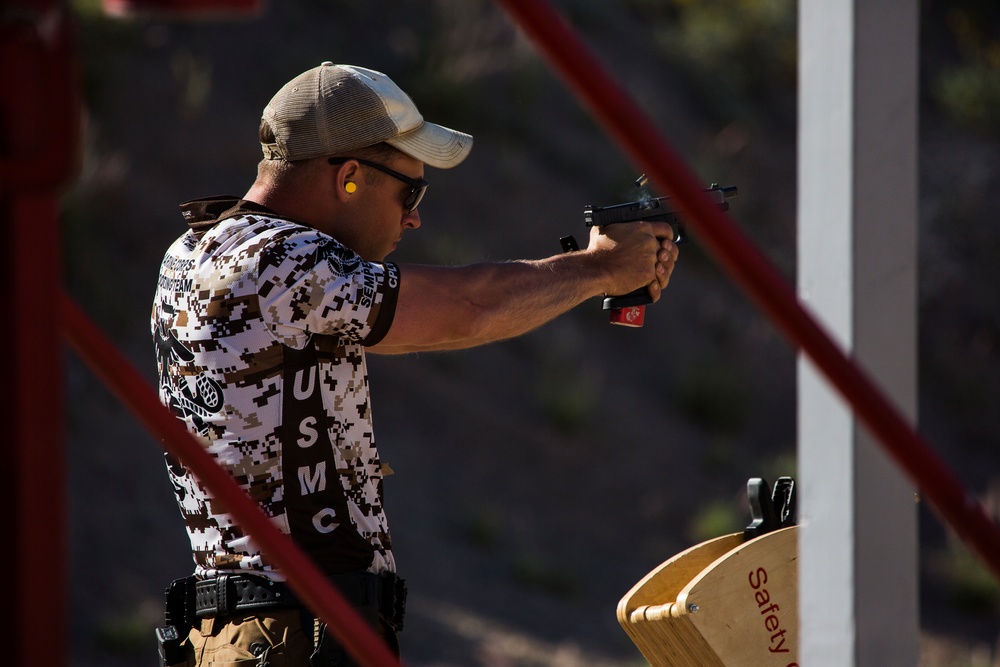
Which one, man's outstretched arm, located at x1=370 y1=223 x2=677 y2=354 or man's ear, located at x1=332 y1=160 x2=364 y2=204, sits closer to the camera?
man's outstretched arm, located at x1=370 y1=223 x2=677 y2=354

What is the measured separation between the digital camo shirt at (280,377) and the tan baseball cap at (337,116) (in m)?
0.23

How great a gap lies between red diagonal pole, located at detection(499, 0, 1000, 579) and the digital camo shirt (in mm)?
1046

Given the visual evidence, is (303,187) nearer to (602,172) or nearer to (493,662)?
(493,662)

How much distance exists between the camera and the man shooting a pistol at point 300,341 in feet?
8.05

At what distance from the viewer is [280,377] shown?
8.11 ft

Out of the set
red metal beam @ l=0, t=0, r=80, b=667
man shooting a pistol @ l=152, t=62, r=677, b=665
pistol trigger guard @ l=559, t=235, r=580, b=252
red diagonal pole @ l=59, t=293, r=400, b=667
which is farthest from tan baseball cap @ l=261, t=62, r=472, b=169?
red metal beam @ l=0, t=0, r=80, b=667

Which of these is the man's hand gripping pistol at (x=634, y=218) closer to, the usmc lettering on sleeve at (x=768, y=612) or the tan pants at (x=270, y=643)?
the usmc lettering on sleeve at (x=768, y=612)

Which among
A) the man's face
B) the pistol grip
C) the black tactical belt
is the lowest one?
the black tactical belt

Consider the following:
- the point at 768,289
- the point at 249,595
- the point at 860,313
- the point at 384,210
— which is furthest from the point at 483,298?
the point at 768,289

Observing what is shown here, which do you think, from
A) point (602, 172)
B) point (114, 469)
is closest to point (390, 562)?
point (114, 469)

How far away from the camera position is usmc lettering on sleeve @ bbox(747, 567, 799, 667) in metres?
2.43

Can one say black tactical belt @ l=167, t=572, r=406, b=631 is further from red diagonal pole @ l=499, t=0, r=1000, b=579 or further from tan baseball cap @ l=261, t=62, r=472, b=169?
red diagonal pole @ l=499, t=0, r=1000, b=579

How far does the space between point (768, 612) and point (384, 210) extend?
1170mm

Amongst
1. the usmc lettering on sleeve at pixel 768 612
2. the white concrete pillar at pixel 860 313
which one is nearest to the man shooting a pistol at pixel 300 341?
the usmc lettering on sleeve at pixel 768 612
